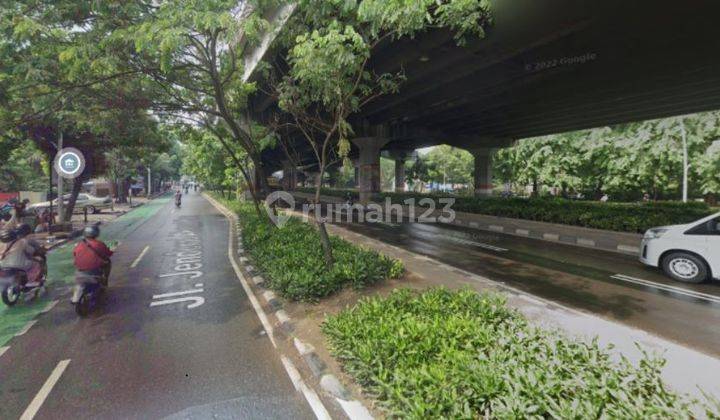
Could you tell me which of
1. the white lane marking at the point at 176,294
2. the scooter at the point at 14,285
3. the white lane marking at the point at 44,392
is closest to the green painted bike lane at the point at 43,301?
the scooter at the point at 14,285

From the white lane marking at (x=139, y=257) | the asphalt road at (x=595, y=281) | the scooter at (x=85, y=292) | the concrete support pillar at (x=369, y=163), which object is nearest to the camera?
the asphalt road at (x=595, y=281)

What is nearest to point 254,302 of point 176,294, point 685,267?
point 176,294

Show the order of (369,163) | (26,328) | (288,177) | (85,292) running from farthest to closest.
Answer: (288,177) < (369,163) < (85,292) < (26,328)

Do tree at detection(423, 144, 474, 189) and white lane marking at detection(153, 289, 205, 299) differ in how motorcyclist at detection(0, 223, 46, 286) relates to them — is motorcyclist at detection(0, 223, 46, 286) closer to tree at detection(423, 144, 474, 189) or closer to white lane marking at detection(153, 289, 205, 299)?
white lane marking at detection(153, 289, 205, 299)

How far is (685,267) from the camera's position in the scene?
766cm

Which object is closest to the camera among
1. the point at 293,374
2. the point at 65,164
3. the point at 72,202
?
the point at 293,374

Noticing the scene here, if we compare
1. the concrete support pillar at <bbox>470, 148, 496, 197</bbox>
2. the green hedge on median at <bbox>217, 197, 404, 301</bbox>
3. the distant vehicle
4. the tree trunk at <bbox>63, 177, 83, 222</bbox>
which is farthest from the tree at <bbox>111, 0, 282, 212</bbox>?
the concrete support pillar at <bbox>470, 148, 496, 197</bbox>

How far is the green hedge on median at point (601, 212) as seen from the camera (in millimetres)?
13094

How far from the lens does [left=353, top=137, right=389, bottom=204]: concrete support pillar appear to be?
25.7 m

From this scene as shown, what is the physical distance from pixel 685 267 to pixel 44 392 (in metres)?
11.5

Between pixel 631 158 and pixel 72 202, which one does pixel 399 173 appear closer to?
pixel 631 158

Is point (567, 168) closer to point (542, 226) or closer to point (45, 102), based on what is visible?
point (542, 226)

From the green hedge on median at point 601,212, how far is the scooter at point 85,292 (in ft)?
54.5

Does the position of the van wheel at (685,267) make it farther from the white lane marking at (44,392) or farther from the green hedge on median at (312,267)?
the white lane marking at (44,392)
